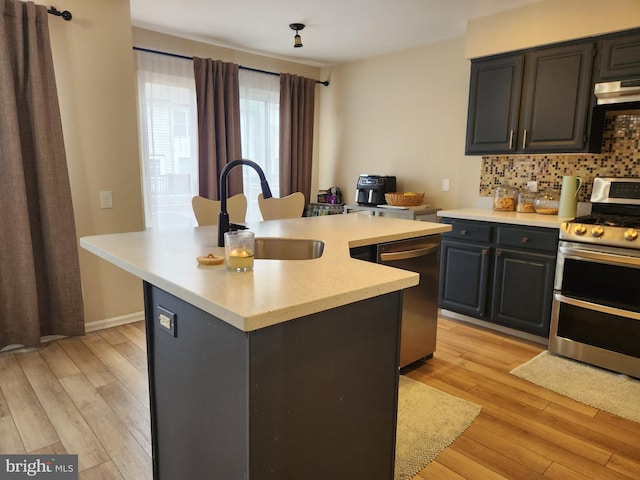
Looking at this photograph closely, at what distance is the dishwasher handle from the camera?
7.45 feet

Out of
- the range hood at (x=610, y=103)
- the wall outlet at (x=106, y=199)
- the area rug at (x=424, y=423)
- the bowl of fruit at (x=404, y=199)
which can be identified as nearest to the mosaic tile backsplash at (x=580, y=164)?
the range hood at (x=610, y=103)

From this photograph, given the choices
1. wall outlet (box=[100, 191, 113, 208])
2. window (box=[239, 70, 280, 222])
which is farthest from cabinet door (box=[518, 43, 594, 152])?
wall outlet (box=[100, 191, 113, 208])

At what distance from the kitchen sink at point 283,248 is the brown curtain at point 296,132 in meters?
2.84

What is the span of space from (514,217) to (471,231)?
0.33 m

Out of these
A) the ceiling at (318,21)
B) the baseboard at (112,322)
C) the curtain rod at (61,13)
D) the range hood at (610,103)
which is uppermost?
the ceiling at (318,21)

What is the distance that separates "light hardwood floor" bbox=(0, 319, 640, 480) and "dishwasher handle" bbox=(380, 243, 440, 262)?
30.9 inches

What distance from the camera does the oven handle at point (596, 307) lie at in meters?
2.54

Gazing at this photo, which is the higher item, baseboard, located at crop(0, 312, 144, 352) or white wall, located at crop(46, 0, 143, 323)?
white wall, located at crop(46, 0, 143, 323)

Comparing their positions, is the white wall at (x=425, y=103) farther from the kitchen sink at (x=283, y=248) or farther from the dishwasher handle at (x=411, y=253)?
the kitchen sink at (x=283, y=248)

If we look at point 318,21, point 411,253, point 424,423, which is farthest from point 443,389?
point 318,21

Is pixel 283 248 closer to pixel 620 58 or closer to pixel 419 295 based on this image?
pixel 419 295

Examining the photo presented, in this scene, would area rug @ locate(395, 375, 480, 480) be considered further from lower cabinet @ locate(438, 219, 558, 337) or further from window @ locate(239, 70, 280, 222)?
window @ locate(239, 70, 280, 222)

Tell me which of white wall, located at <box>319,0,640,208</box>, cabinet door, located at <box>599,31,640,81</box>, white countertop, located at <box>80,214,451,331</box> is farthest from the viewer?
white wall, located at <box>319,0,640,208</box>

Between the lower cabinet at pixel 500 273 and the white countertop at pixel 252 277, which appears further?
the lower cabinet at pixel 500 273
